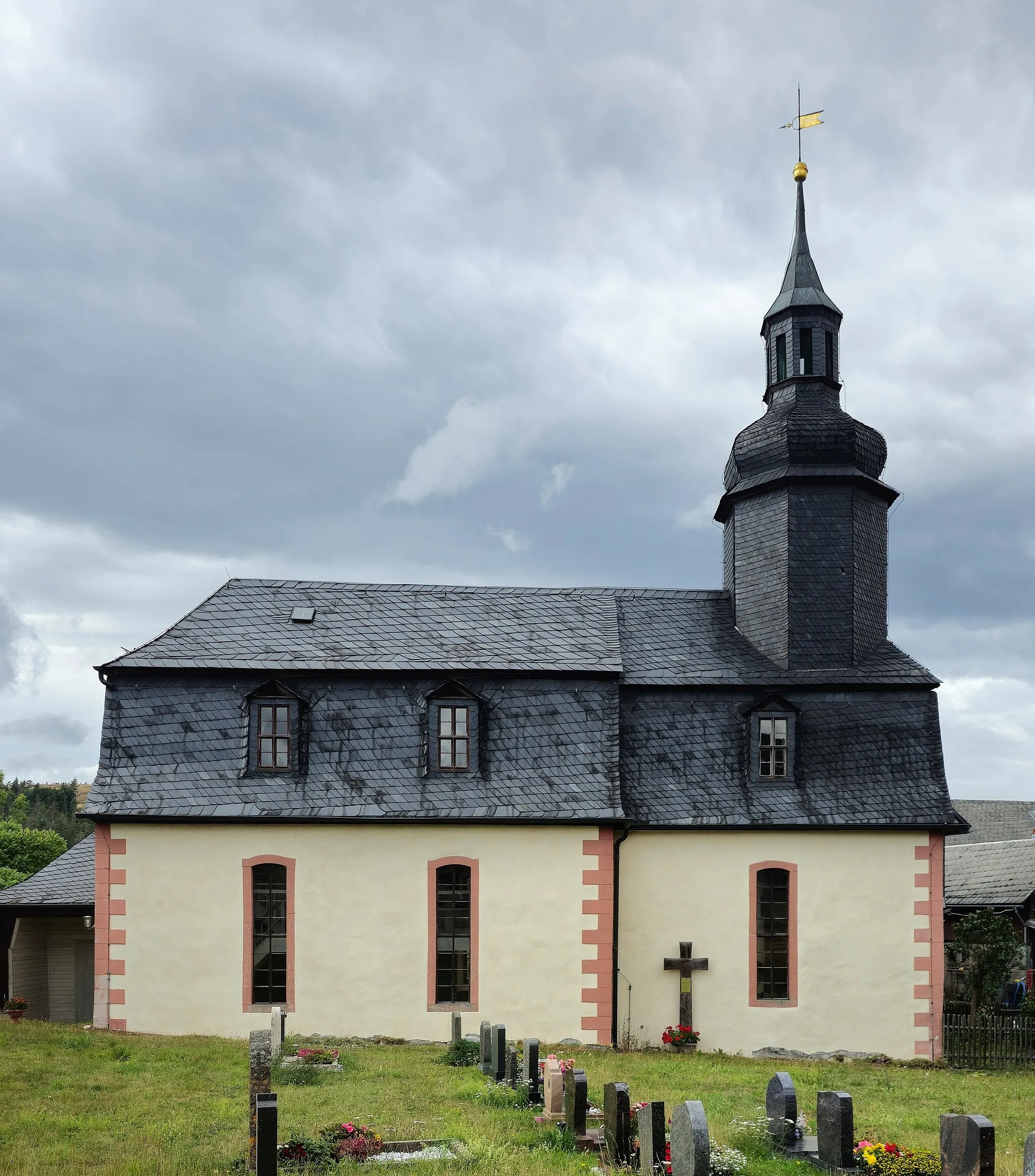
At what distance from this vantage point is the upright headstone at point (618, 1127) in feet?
35.2

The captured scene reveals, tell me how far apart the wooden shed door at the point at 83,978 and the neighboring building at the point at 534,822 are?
199 inches

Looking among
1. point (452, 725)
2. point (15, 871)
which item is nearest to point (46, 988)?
point (452, 725)

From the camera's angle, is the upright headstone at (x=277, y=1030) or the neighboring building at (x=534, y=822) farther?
the neighboring building at (x=534, y=822)

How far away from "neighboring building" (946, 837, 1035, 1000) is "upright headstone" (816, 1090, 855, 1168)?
591 inches

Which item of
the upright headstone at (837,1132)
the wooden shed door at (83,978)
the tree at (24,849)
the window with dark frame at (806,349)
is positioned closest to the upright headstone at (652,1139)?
the upright headstone at (837,1132)

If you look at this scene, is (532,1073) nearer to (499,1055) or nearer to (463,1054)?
(499,1055)

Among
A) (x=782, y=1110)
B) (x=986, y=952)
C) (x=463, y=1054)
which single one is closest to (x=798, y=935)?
(x=986, y=952)

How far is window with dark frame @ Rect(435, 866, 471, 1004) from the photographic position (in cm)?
1962

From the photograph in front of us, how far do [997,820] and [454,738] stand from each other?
117 feet

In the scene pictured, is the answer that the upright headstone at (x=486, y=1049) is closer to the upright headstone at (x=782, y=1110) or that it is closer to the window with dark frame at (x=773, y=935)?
the upright headstone at (x=782, y=1110)

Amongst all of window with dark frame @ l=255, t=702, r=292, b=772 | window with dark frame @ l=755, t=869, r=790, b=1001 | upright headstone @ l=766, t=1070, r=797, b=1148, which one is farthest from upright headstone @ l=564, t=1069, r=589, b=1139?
window with dark frame @ l=255, t=702, r=292, b=772

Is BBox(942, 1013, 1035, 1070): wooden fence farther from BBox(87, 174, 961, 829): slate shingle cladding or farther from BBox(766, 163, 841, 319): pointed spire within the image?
BBox(766, 163, 841, 319): pointed spire

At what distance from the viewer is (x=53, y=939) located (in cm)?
2378

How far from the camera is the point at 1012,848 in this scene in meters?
33.9
